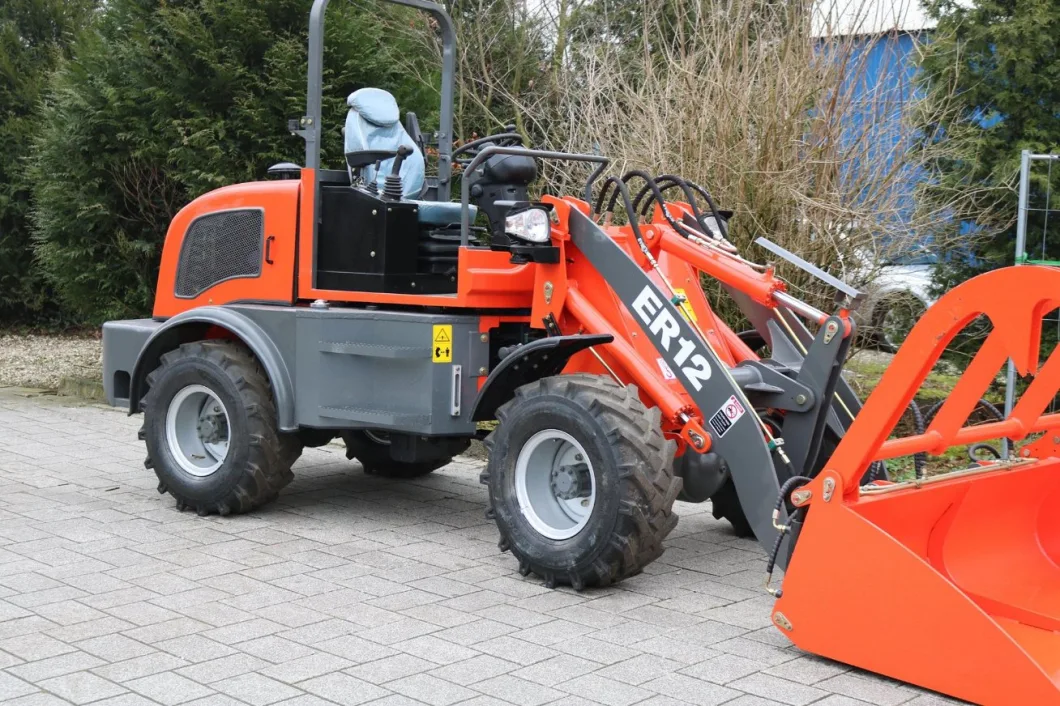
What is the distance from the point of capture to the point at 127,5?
11.1 m

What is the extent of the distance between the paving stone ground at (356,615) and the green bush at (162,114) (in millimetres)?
3941

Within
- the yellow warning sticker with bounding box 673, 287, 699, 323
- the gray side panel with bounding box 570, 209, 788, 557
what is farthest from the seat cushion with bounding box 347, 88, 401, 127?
the yellow warning sticker with bounding box 673, 287, 699, 323

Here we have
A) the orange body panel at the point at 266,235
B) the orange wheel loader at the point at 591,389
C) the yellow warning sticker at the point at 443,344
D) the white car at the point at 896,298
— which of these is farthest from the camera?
the white car at the point at 896,298

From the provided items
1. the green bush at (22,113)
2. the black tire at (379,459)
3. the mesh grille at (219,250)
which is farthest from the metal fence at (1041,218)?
the green bush at (22,113)

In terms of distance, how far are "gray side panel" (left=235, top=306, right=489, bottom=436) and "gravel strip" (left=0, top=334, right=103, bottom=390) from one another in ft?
18.9

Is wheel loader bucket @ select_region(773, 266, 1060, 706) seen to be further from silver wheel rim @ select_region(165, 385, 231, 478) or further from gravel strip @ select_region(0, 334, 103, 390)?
gravel strip @ select_region(0, 334, 103, 390)

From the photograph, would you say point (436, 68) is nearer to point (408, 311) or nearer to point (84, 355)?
point (84, 355)

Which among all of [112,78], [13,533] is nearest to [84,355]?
[112,78]

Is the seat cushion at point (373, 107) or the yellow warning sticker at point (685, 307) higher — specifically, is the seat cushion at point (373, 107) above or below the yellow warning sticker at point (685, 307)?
above

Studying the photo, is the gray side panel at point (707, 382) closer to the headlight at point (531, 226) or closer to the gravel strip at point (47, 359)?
the headlight at point (531, 226)

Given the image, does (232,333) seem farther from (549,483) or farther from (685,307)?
(685,307)

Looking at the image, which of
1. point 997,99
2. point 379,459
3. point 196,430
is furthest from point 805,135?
point 196,430

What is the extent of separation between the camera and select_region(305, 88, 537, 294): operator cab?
657cm

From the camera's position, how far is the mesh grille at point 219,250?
23.2 feet
